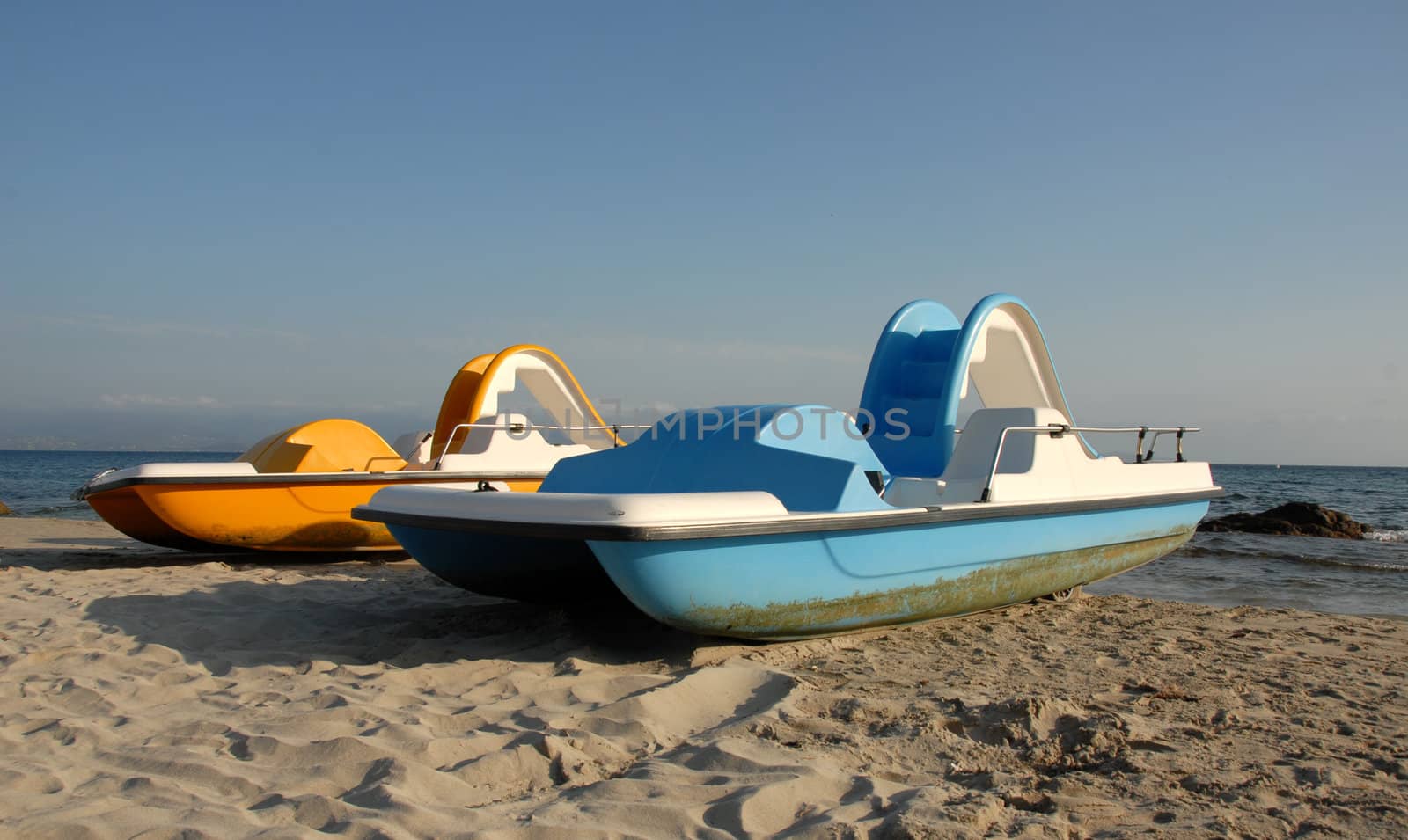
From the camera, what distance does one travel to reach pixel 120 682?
3885 mm

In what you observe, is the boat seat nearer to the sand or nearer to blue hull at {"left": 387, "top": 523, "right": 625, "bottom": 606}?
the sand

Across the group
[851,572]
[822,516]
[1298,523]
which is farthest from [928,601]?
[1298,523]

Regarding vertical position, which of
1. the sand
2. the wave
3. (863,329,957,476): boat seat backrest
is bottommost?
the wave

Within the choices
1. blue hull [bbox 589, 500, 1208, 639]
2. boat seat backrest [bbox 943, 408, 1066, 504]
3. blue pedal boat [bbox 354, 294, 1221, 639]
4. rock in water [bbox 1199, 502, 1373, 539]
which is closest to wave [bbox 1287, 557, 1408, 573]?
rock in water [bbox 1199, 502, 1373, 539]

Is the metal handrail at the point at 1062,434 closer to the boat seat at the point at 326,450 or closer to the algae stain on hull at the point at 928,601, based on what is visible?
the algae stain on hull at the point at 928,601

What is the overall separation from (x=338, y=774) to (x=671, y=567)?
4.90 feet

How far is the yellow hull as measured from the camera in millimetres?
7723

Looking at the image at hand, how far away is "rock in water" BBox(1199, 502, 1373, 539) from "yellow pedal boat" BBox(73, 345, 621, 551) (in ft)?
38.8

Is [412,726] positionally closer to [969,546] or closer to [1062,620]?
[969,546]

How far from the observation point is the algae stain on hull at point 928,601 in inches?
169

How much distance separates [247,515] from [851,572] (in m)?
5.63

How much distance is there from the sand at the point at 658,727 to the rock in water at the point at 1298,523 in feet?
37.8

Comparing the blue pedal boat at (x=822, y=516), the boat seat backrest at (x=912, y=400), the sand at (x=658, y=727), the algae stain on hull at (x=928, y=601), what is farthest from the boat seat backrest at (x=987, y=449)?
the sand at (x=658, y=727)

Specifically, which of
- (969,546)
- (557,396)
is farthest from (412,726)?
(557,396)
